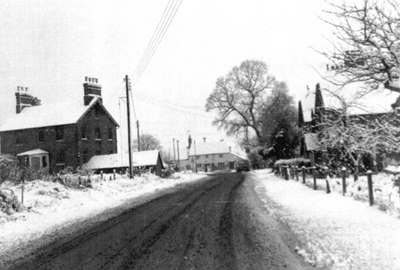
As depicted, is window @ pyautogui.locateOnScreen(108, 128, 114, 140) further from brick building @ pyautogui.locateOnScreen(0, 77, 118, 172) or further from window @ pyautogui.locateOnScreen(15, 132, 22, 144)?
window @ pyautogui.locateOnScreen(15, 132, 22, 144)

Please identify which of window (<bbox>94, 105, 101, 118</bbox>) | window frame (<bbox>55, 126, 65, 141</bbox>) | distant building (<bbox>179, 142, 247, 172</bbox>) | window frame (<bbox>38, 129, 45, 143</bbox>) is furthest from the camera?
distant building (<bbox>179, 142, 247, 172</bbox>)

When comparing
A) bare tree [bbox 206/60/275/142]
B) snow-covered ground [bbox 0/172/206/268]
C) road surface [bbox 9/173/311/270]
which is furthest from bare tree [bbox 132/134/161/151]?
road surface [bbox 9/173/311/270]

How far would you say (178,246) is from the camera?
743 centimetres

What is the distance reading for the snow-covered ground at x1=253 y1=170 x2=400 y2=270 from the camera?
591cm

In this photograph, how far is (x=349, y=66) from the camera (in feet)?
27.7

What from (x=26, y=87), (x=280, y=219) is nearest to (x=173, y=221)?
(x=280, y=219)

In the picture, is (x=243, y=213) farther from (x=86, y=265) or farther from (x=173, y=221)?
(x=86, y=265)

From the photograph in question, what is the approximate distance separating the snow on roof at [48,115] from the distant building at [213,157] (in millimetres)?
58386

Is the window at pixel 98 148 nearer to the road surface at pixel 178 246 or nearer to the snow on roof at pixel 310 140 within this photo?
the snow on roof at pixel 310 140

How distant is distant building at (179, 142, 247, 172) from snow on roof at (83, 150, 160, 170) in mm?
56972

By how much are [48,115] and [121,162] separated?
462 inches

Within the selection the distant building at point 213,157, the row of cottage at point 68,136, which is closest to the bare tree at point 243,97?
the row of cottage at point 68,136

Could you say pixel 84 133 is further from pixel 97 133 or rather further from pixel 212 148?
pixel 212 148

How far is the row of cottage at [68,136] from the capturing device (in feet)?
153
